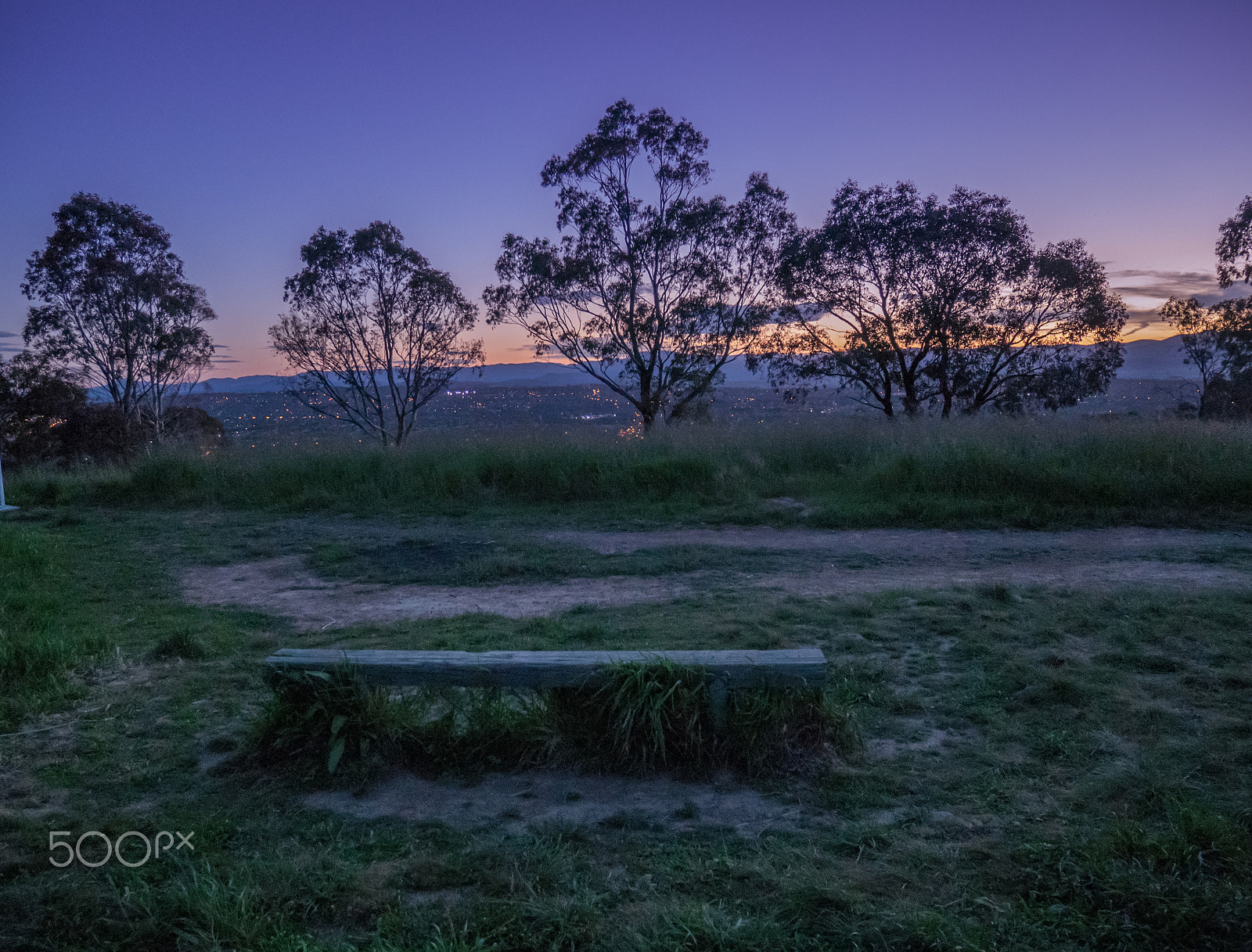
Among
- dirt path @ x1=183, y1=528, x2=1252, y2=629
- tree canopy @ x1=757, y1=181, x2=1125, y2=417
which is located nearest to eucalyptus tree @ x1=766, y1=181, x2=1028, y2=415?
tree canopy @ x1=757, y1=181, x2=1125, y2=417

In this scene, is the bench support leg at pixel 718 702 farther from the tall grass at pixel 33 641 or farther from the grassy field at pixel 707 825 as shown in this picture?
the tall grass at pixel 33 641

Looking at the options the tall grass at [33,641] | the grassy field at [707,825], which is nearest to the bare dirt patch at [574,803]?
the grassy field at [707,825]

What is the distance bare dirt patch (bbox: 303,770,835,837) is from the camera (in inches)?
114

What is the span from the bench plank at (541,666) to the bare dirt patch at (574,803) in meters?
0.43

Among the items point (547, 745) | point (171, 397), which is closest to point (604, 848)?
point (547, 745)

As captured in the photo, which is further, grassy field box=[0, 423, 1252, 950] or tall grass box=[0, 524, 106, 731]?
tall grass box=[0, 524, 106, 731]

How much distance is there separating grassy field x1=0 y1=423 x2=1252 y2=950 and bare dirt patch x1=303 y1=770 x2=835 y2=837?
2.4 inches

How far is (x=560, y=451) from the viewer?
12.1 m

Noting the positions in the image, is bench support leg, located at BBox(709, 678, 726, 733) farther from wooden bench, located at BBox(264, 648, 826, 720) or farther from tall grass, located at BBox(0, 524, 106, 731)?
tall grass, located at BBox(0, 524, 106, 731)

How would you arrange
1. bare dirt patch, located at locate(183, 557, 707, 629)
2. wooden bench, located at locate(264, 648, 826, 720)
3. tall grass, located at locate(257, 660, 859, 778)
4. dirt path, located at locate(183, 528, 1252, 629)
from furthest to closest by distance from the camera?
1. dirt path, located at locate(183, 528, 1252, 629)
2. bare dirt patch, located at locate(183, 557, 707, 629)
3. wooden bench, located at locate(264, 648, 826, 720)
4. tall grass, located at locate(257, 660, 859, 778)

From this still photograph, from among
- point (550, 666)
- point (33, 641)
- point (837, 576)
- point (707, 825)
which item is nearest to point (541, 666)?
point (550, 666)

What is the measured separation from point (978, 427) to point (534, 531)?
7.39 metres

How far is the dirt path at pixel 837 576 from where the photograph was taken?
609 centimetres

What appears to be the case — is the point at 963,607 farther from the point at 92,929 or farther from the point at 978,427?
the point at 978,427
